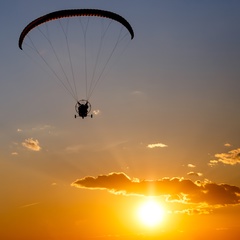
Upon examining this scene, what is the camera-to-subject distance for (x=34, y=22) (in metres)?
51.1

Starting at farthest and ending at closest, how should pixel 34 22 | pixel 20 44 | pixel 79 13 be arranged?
pixel 20 44
pixel 34 22
pixel 79 13

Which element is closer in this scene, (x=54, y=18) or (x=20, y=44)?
(x=54, y=18)

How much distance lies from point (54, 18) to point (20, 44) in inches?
322

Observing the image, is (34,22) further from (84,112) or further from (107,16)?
(84,112)

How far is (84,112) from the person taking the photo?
5159 cm

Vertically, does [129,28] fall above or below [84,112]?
above

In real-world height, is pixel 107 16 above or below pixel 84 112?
above

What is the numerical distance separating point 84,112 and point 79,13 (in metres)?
12.3

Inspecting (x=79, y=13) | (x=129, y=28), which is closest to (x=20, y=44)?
(x=79, y=13)

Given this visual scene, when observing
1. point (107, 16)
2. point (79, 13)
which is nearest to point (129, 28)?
point (107, 16)

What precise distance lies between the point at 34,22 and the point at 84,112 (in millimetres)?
13011

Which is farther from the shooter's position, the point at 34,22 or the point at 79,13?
the point at 34,22

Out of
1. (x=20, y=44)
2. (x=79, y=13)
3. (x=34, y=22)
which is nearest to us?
(x=79, y=13)

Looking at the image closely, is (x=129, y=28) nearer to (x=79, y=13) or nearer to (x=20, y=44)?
(x=79, y=13)
